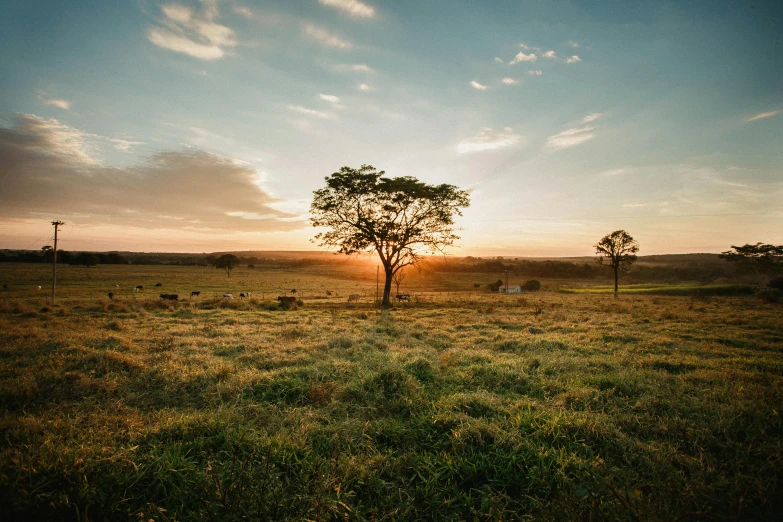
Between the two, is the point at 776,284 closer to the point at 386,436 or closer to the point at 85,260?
the point at 386,436

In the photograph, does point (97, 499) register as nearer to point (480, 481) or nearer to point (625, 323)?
point (480, 481)

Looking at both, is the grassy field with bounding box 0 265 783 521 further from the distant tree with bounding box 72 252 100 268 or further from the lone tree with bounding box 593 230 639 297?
the distant tree with bounding box 72 252 100 268

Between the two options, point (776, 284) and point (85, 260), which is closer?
point (776, 284)

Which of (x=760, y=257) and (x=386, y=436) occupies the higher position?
(x=760, y=257)

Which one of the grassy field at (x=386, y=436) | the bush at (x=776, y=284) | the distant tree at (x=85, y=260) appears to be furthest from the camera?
the distant tree at (x=85, y=260)

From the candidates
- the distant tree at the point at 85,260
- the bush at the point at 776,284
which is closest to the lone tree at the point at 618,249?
the bush at the point at 776,284

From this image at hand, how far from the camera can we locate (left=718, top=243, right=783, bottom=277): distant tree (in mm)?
48531

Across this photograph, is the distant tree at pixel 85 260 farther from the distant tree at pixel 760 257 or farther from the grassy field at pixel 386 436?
the distant tree at pixel 760 257

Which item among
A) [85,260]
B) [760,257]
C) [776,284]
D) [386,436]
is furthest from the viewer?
[85,260]

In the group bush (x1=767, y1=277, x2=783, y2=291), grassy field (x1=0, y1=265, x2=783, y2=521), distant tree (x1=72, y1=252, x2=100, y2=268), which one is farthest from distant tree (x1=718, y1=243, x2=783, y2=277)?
distant tree (x1=72, y1=252, x2=100, y2=268)

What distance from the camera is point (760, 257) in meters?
49.0

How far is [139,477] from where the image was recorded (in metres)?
3.62

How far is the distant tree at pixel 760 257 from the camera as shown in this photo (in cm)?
4853

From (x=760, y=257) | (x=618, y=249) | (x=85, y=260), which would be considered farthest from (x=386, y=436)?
(x=85, y=260)
